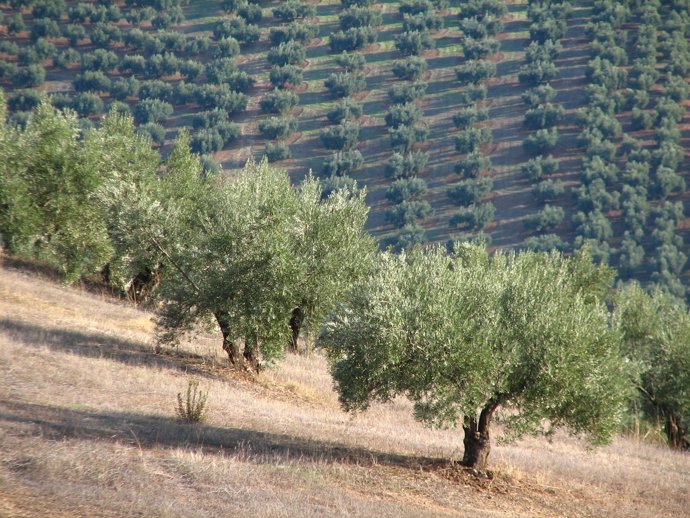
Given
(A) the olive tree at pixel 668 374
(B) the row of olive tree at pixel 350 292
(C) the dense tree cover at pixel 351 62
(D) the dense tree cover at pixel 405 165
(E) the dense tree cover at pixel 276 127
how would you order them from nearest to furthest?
(B) the row of olive tree at pixel 350 292, (A) the olive tree at pixel 668 374, (D) the dense tree cover at pixel 405 165, (E) the dense tree cover at pixel 276 127, (C) the dense tree cover at pixel 351 62

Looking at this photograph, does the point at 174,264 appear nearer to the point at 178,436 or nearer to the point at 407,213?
the point at 178,436

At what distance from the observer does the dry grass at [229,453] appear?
562 inches

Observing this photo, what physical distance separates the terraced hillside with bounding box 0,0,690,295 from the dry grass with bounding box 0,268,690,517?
82588mm

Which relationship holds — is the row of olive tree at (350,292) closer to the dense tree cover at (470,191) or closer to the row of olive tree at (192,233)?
the row of olive tree at (192,233)

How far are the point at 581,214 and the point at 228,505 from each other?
4354 inches

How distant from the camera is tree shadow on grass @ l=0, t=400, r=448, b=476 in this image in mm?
17859

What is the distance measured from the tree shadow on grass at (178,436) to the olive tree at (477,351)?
1741 millimetres

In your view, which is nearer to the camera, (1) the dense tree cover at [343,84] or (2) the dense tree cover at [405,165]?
(2) the dense tree cover at [405,165]

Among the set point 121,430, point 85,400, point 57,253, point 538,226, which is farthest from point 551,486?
point 538,226

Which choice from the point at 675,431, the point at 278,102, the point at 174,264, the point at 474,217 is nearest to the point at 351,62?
the point at 278,102

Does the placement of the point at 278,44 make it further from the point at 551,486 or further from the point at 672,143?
the point at 551,486

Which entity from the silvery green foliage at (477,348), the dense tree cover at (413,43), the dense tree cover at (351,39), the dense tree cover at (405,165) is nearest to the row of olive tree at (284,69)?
the dense tree cover at (351,39)

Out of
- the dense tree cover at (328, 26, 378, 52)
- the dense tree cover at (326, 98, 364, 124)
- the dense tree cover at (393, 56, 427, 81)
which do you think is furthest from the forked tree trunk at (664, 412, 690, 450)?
the dense tree cover at (328, 26, 378, 52)

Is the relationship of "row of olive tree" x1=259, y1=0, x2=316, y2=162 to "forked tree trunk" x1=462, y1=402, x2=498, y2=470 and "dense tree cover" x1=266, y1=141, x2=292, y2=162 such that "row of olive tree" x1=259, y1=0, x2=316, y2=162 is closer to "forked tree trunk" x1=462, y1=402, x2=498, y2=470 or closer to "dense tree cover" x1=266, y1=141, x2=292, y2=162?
"dense tree cover" x1=266, y1=141, x2=292, y2=162
